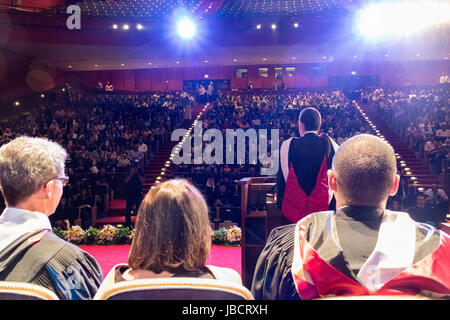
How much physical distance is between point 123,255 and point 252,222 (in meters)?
2.50

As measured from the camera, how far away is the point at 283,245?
1.55 metres

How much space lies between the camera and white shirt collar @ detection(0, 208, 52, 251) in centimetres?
147

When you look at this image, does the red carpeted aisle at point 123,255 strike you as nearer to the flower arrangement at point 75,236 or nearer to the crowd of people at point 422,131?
the flower arrangement at point 75,236

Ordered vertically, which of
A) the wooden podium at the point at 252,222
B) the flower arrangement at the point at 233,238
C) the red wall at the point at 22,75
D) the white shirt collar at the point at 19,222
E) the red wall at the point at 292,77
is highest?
the red wall at the point at 292,77

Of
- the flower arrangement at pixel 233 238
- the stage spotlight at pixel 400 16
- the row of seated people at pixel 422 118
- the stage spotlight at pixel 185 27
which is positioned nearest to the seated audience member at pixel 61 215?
the flower arrangement at pixel 233 238

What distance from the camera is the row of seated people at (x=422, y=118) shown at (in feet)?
37.5

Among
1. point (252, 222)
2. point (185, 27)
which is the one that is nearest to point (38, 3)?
point (185, 27)

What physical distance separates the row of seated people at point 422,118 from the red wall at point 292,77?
4.98 metres

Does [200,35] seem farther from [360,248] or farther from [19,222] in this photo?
[360,248]

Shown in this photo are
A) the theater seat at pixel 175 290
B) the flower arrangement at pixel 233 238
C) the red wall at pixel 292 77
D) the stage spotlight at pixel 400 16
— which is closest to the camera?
the theater seat at pixel 175 290

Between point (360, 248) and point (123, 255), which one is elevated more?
point (360, 248)

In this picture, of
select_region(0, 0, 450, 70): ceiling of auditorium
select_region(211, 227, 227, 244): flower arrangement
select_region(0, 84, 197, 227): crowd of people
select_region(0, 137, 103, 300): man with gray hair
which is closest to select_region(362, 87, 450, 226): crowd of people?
select_region(0, 0, 450, 70): ceiling of auditorium
